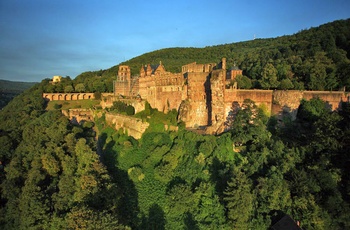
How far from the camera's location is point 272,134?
3192cm

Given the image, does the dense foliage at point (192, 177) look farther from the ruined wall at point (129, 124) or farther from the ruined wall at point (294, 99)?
the ruined wall at point (129, 124)

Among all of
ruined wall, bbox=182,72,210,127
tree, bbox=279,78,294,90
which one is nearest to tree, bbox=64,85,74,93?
ruined wall, bbox=182,72,210,127

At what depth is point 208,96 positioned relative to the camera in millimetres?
33969

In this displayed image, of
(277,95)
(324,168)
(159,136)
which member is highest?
(277,95)

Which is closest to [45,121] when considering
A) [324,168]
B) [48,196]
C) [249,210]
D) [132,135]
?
[132,135]

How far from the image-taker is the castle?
→ 32156 millimetres

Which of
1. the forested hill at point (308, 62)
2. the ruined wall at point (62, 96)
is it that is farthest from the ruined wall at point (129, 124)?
the ruined wall at point (62, 96)

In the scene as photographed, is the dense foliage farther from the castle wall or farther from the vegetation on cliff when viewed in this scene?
the castle wall

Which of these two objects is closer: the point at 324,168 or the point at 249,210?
the point at 249,210

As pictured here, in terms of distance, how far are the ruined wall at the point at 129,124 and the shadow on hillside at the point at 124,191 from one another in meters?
3.20

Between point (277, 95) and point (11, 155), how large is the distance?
111ft

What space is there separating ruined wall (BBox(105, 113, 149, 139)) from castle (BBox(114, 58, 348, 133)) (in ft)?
13.8

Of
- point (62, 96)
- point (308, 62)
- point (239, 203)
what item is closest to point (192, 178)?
point (239, 203)

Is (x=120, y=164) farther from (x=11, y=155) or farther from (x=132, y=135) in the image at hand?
(x=11, y=155)
